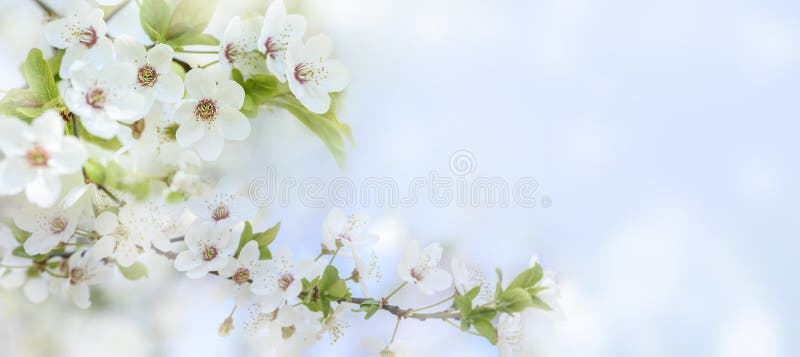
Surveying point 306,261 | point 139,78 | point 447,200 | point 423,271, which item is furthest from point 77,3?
point 447,200

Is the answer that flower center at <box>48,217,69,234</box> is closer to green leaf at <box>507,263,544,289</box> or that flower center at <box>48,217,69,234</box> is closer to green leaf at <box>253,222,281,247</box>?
green leaf at <box>253,222,281,247</box>

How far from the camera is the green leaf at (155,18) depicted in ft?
1.76

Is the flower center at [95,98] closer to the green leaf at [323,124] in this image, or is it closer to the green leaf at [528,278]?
the green leaf at [323,124]

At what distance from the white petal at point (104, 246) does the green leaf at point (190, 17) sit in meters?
0.20

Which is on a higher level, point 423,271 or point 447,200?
point 423,271

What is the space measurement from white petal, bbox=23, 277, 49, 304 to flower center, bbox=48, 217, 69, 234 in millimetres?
77

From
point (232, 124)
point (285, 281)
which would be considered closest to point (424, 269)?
point (285, 281)

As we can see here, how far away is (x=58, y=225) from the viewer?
56cm

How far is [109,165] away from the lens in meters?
0.50

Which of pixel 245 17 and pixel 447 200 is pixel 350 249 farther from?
pixel 447 200

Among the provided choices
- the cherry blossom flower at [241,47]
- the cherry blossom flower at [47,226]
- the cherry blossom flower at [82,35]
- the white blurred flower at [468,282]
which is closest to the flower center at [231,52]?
the cherry blossom flower at [241,47]

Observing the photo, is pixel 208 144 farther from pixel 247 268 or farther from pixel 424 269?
pixel 424 269

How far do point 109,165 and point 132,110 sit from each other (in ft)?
0.17

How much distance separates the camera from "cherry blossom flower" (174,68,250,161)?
1.79 feet
